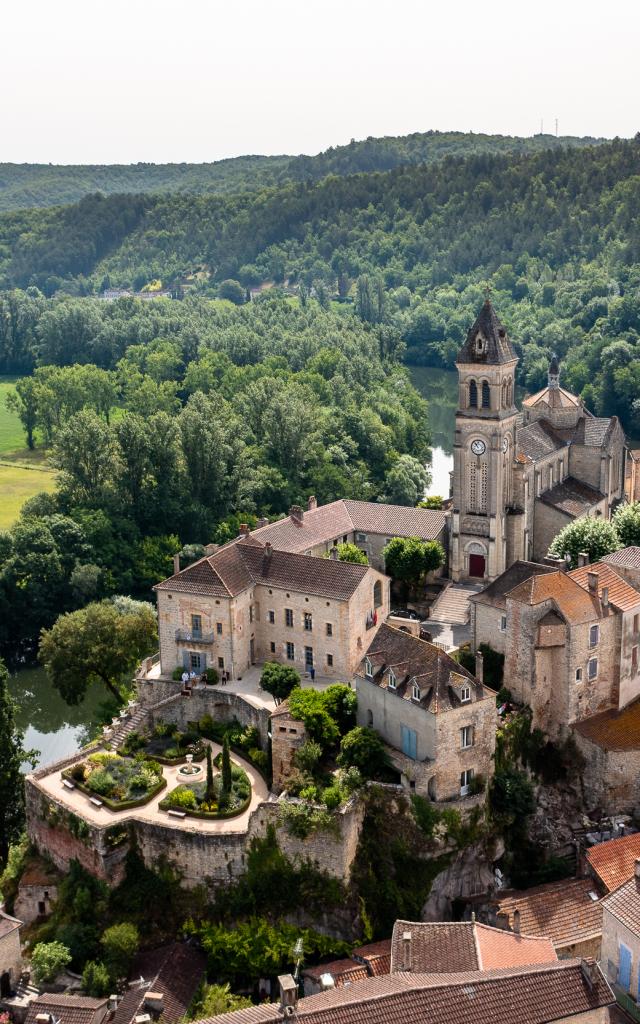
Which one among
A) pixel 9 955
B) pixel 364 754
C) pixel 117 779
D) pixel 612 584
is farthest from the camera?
pixel 612 584

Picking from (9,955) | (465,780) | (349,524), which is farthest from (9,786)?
(349,524)

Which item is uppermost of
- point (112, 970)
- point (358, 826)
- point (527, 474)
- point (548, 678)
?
point (527, 474)

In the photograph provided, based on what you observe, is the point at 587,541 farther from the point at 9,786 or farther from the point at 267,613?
the point at 9,786

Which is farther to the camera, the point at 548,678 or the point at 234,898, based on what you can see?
the point at 548,678

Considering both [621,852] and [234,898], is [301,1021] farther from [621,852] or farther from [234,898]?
[621,852]

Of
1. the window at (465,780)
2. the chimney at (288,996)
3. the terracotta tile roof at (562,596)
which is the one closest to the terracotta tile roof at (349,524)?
the terracotta tile roof at (562,596)

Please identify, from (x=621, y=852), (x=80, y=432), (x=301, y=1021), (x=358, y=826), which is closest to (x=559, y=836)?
(x=621, y=852)

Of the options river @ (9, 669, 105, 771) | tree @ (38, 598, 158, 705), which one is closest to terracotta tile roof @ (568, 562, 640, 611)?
tree @ (38, 598, 158, 705)
